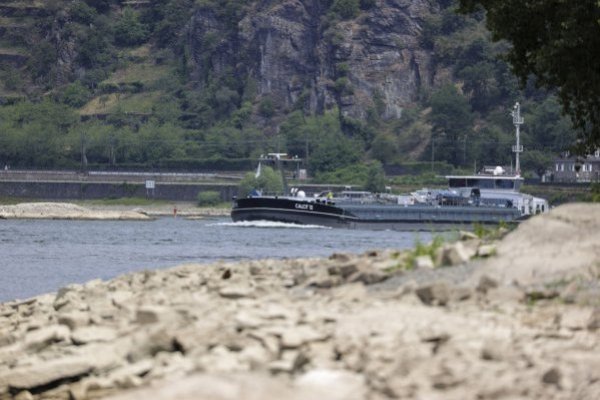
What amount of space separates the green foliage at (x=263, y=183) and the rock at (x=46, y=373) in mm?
137353

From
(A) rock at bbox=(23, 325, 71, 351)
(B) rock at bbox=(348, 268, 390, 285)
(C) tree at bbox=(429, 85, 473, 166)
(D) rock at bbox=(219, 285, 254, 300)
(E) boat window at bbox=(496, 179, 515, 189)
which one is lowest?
(E) boat window at bbox=(496, 179, 515, 189)

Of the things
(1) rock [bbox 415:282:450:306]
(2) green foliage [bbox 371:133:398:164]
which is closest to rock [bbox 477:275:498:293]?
(1) rock [bbox 415:282:450:306]

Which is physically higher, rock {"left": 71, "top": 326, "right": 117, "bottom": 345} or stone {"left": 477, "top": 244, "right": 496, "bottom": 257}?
stone {"left": 477, "top": 244, "right": 496, "bottom": 257}

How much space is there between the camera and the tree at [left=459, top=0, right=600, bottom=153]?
3338cm

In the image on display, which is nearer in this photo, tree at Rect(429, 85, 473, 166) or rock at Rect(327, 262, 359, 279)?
rock at Rect(327, 262, 359, 279)

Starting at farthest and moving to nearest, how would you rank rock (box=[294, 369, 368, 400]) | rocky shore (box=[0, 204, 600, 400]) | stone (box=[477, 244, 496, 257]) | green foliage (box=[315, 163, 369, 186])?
green foliage (box=[315, 163, 369, 186])
stone (box=[477, 244, 496, 257])
rocky shore (box=[0, 204, 600, 400])
rock (box=[294, 369, 368, 400])

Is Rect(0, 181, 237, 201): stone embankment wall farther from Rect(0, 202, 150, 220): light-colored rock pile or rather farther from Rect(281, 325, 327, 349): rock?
Rect(281, 325, 327, 349): rock

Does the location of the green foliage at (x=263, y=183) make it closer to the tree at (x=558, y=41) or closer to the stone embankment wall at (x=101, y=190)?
the stone embankment wall at (x=101, y=190)

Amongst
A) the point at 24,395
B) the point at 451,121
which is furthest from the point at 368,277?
the point at 451,121

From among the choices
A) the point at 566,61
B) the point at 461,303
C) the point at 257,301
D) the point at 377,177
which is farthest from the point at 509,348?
the point at 377,177

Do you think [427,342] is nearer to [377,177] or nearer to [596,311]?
[596,311]

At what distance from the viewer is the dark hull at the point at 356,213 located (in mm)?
117312

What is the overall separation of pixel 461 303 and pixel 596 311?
4.58ft

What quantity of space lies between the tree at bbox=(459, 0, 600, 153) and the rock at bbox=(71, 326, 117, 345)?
14.7m
